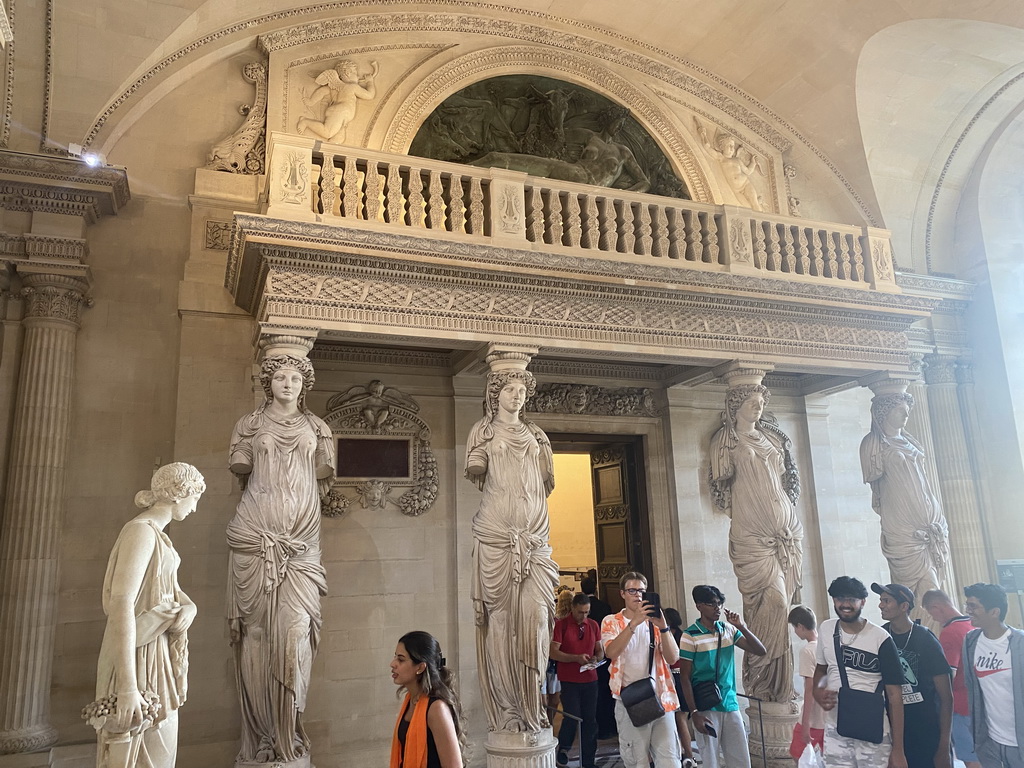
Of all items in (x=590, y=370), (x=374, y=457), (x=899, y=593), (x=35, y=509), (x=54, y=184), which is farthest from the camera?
(x=590, y=370)

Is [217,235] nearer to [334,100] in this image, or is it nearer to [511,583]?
[334,100]

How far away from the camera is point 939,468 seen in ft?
31.0

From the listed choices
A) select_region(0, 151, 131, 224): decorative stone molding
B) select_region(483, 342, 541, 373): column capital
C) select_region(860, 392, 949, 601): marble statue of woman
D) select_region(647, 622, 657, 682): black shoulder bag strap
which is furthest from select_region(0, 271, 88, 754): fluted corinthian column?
select_region(860, 392, 949, 601): marble statue of woman

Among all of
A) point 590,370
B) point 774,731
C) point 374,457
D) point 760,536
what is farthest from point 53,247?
point 774,731

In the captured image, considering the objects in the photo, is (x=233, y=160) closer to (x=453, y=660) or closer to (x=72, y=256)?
(x=72, y=256)

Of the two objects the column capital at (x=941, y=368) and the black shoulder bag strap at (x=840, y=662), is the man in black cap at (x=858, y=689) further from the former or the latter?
the column capital at (x=941, y=368)

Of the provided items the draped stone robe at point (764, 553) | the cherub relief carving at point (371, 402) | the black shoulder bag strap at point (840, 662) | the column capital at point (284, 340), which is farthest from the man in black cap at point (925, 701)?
the cherub relief carving at point (371, 402)

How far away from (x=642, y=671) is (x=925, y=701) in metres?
1.38

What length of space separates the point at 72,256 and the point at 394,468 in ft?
10.6

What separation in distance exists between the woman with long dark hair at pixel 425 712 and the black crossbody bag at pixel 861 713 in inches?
79.4

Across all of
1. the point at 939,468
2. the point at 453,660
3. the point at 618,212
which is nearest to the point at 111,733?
the point at 453,660

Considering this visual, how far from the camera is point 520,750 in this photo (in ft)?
18.9

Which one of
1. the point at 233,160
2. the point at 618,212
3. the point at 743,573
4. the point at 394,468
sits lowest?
the point at 743,573

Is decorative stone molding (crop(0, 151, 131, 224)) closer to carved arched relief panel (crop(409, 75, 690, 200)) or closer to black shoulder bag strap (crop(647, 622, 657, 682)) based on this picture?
carved arched relief panel (crop(409, 75, 690, 200))
